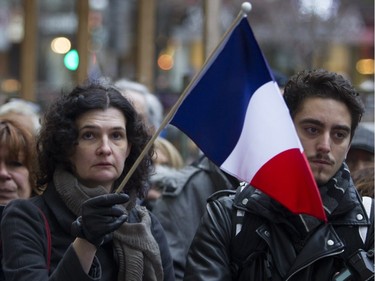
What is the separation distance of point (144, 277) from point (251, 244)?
0.56 m

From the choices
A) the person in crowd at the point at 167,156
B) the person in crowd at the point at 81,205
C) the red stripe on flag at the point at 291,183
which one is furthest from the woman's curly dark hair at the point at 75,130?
the person in crowd at the point at 167,156

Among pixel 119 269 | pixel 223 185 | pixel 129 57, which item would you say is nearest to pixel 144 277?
pixel 119 269

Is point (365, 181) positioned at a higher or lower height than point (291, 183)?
lower

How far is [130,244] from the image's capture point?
428 cm

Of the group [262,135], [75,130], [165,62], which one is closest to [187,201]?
[75,130]

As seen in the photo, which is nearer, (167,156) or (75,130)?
(75,130)

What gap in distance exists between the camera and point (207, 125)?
4059 millimetres

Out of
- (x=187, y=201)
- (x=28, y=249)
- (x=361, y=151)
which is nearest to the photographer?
(x=28, y=249)

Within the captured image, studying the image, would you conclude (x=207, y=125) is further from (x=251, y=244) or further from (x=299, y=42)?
(x=299, y=42)

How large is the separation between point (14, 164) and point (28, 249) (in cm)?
158

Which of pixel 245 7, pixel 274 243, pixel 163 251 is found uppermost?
pixel 245 7

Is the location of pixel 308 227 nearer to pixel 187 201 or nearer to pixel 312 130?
pixel 312 130

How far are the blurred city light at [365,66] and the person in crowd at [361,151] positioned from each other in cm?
3236

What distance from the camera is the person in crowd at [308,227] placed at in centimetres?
394
